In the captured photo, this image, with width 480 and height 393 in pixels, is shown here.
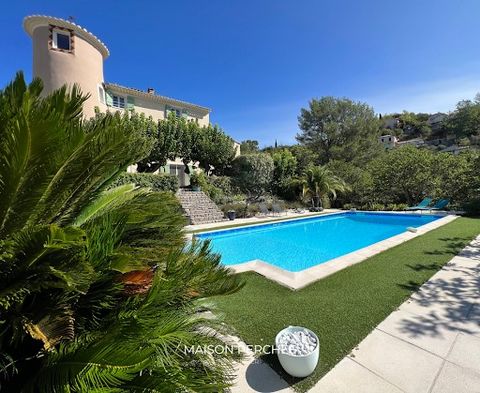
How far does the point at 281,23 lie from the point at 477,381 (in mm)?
13645

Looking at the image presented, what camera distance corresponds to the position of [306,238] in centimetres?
1347

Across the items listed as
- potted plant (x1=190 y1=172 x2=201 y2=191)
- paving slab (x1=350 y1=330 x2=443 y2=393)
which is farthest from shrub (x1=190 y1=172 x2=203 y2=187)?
paving slab (x1=350 y1=330 x2=443 y2=393)

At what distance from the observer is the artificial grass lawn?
353 cm

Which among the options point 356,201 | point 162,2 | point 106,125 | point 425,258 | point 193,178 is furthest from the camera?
point 356,201

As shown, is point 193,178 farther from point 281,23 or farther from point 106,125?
Result: point 106,125

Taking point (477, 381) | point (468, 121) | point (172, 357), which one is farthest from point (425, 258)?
point (468, 121)

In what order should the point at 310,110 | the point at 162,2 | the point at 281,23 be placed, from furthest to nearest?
the point at 310,110 → the point at 281,23 → the point at 162,2

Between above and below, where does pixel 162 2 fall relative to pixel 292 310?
above

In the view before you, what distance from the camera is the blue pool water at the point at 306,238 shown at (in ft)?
33.4

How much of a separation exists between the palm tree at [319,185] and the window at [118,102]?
17.8 metres

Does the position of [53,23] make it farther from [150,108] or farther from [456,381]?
[456,381]

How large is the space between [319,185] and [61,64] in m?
21.5

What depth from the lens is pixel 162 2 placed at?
1049 cm

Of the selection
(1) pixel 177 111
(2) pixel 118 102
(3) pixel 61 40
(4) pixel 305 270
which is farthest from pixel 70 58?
(4) pixel 305 270
